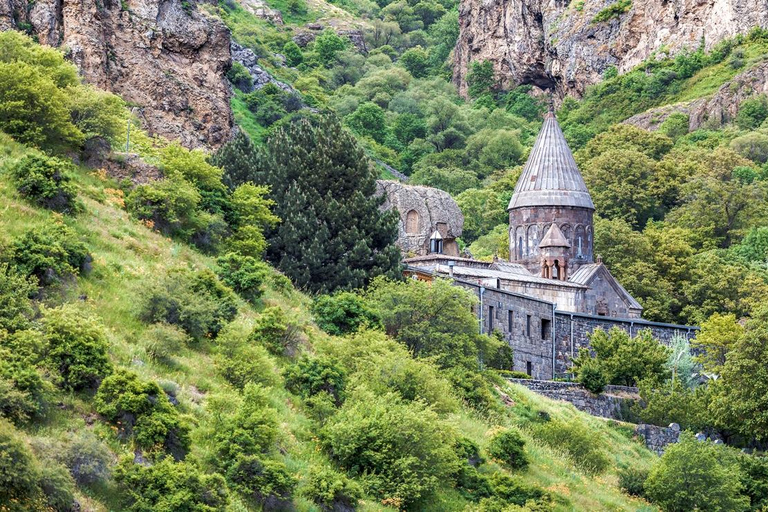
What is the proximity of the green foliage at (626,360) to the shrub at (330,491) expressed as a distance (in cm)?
2498

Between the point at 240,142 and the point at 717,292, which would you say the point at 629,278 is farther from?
the point at 240,142

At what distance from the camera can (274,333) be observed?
35.2 metres

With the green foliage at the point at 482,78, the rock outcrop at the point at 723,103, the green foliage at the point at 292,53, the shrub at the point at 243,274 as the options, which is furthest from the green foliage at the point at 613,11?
the shrub at the point at 243,274

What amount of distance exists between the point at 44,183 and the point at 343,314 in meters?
10.6

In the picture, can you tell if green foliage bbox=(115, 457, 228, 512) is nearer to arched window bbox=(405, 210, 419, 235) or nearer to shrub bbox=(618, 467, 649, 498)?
shrub bbox=(618, 467, 649, 498)

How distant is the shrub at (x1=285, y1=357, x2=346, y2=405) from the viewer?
3300 cm

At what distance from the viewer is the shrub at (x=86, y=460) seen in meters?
23.0

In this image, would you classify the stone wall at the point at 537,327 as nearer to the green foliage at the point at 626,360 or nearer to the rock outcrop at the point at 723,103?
the green foliage at the point at 626,360

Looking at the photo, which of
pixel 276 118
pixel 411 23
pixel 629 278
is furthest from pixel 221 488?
pixel 411 23

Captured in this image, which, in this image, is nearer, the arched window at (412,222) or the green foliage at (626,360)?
the green foliage at (626,360)

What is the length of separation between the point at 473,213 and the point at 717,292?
29532 mm

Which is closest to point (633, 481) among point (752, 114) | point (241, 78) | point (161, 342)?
point (161, 342)

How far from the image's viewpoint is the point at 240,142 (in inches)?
2078

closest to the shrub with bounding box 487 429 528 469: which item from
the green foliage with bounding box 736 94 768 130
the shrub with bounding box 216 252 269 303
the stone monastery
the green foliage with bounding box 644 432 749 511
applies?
the green foliage with bounding box 644 432 749 511
